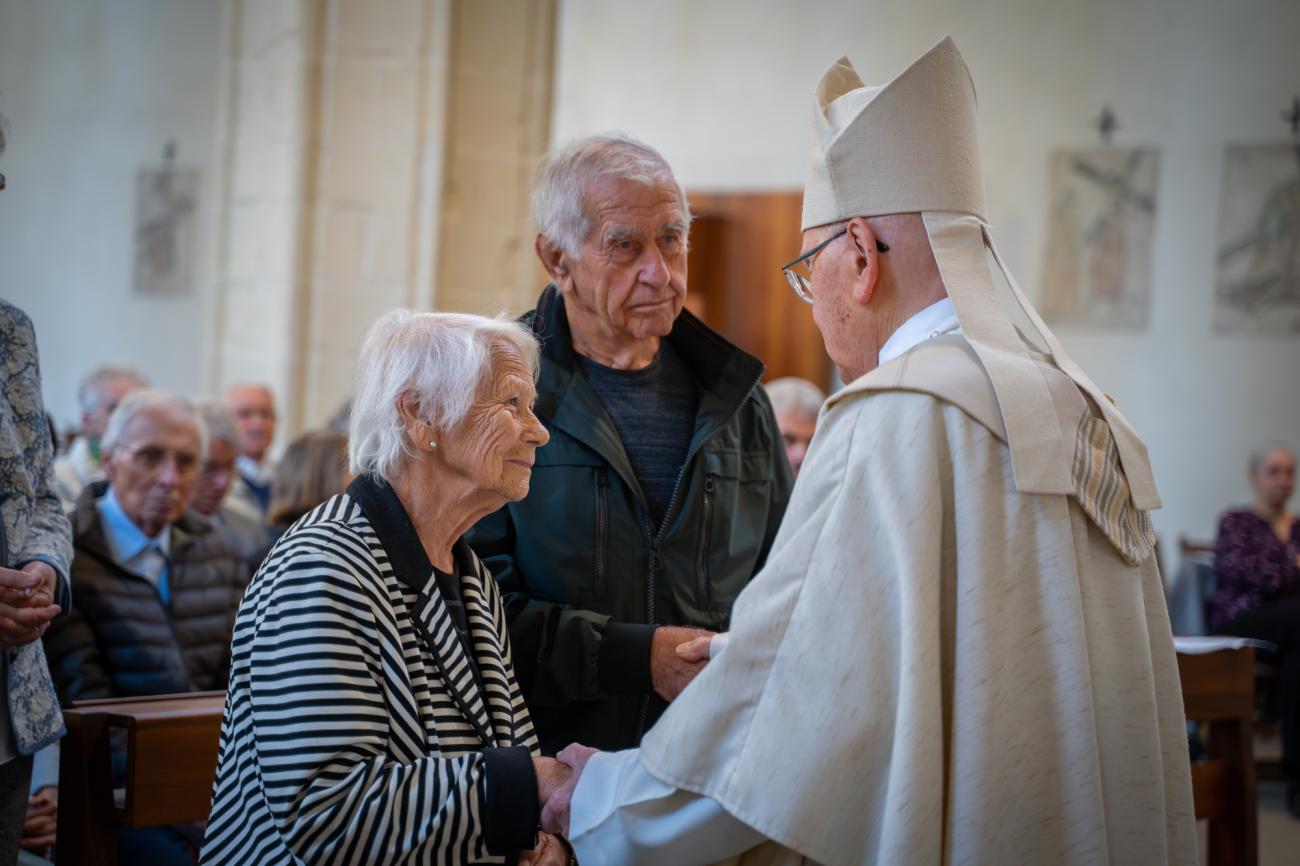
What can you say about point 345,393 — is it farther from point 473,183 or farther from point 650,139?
point 650,139

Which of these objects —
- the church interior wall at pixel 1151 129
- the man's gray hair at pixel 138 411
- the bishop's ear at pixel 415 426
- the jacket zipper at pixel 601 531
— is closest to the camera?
the bishop's ear at pixel 415 426

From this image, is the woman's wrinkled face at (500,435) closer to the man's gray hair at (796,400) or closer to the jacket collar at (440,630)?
the jacket collar at (440,630)

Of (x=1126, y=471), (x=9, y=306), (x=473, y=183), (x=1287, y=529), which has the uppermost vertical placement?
(x=473, y=183)

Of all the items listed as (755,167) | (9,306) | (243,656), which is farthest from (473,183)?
(243,656)

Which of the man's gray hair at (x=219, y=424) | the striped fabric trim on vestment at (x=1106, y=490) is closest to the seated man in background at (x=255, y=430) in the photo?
the man's gray hair at (x=219, y=424)

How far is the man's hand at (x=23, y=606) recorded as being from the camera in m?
2.45

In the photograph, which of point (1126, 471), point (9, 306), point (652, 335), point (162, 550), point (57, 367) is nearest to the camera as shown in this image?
point (1126, 471)

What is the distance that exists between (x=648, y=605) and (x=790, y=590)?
853 millimetres

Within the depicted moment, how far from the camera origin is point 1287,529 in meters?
7.66

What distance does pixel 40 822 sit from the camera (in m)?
3.26

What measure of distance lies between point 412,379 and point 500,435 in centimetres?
17

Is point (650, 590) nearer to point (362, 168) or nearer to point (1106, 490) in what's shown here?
point (1106, 490)

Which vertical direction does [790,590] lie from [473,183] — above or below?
below

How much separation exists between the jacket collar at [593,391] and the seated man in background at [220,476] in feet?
8.52
